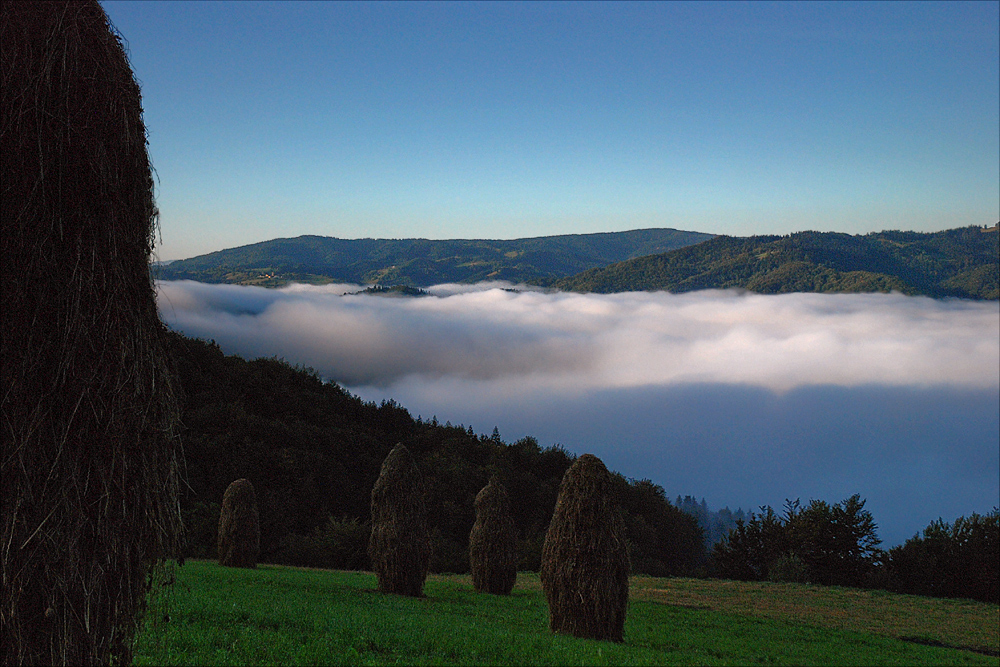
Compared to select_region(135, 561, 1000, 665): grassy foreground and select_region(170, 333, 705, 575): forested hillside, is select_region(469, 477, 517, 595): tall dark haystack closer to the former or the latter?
select_region(135, 561, 1000, 665): grassy foreground

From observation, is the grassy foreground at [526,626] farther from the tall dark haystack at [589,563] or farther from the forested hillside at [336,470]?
the forested hillside at [336,470]

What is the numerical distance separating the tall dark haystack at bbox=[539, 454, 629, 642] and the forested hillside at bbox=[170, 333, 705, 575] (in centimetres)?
3160

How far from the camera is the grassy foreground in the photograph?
469 inches

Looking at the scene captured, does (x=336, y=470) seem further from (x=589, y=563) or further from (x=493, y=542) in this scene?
(x=589, y=563)

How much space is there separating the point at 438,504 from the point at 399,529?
41016 millimetres

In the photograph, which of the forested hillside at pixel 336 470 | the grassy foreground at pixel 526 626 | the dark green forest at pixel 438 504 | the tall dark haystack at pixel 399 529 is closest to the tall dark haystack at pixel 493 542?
the grassy foreground at pixel 526 626

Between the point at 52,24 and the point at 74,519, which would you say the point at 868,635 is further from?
the point at 52,24

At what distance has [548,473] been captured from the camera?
78.2 meters

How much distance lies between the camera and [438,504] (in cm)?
6519

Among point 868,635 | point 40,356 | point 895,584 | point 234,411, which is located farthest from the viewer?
point 234,411

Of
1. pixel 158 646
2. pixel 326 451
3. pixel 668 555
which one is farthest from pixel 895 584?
pixel 158 646

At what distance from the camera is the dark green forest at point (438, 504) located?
174 feet

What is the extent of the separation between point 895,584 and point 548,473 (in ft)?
118

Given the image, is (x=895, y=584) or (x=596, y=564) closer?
(x=596, y=564)
